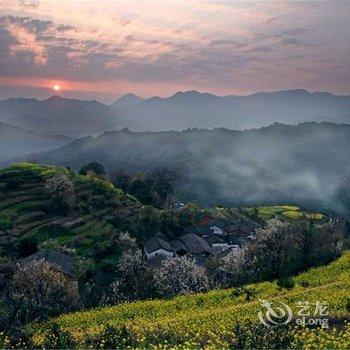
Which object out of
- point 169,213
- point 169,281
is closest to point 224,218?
point 169,213

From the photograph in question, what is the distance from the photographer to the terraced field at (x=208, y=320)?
22.8 m

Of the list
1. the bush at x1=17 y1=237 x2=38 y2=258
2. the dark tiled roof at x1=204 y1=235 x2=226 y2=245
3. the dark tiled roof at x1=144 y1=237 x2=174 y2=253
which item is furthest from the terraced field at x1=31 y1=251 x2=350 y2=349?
the dark tiled roof at x1=204 y1=235 x2=226 y2=245

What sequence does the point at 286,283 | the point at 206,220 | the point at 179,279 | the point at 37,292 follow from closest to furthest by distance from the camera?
the point at 37,292
the point at 286,283
the point at 179,279
the point at 206,220

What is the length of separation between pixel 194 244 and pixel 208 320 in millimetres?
70568

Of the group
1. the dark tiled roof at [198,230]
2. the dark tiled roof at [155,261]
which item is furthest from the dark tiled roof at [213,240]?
the dark tiled roof at [155,261]

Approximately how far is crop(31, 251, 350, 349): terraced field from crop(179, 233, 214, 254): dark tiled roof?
4936 cm

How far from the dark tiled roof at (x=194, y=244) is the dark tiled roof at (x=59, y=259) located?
Answer: 109 feet

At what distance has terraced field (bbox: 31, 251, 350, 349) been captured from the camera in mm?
22844

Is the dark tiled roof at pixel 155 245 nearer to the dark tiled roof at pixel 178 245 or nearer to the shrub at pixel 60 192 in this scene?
the dark tiled roof at pixel 178 245

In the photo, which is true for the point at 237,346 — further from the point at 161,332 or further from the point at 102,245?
the point at 102,245

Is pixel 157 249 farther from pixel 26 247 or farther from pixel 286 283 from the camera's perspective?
pixel 286 283

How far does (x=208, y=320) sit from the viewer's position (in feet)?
96.6

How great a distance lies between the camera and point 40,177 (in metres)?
112

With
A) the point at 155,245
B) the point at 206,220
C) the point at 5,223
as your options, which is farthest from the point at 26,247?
the point at 206,220
